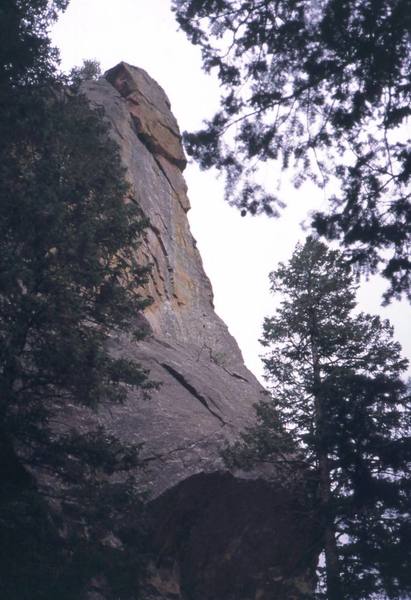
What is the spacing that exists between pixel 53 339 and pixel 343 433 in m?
6.62

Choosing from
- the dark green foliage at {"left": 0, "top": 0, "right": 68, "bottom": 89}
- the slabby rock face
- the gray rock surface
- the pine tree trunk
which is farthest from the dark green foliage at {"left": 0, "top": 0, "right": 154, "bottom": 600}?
the pine tree trunk

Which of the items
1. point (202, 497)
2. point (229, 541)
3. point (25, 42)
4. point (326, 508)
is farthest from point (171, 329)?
point (25, 42)

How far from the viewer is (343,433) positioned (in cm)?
1265

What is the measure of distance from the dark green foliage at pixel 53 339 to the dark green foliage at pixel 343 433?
4.13 m

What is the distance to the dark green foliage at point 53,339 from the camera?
8289mm

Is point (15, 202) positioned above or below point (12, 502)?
above

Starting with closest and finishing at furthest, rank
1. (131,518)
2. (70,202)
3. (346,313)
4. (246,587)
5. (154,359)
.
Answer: (131,518)
(70,202)
(246,587)
(346,313)
(154,359)

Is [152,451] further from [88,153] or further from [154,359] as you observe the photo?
[88,153]

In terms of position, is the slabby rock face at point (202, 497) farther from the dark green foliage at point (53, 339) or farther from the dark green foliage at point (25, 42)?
the dark green foliage at point (25, 42)

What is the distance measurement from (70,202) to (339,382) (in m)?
7.35

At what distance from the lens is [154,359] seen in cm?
1778

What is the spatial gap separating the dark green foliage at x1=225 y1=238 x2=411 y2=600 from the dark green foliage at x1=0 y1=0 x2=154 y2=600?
4.13m

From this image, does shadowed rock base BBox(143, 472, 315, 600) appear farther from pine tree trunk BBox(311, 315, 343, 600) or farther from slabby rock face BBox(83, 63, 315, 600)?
pine tree trunk BBox(311, 315, 343, 600)

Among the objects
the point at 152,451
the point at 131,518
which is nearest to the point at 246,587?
the point at 152,451
